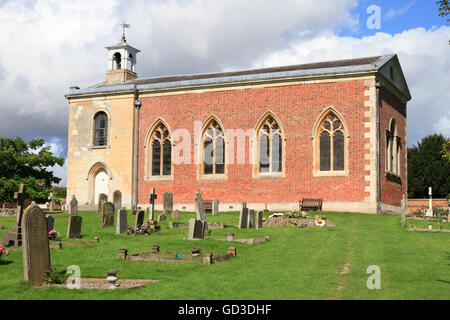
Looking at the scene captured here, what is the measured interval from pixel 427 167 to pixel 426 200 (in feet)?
19.5

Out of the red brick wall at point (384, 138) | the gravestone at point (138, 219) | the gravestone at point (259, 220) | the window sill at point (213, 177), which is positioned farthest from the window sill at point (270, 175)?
the gravestone at point (138, 219)

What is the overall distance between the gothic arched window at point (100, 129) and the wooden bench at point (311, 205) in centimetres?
1527

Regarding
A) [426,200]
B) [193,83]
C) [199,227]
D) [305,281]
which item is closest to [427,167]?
[426,200]

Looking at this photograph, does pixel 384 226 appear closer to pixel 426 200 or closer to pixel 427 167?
pixel 426 200

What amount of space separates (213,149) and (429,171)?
26634 millimetres

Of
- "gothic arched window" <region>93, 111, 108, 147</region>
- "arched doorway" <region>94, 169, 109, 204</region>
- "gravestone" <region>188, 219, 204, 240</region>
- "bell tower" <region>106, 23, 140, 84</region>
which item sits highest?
"bell tower" <region>106, 23, 140, 84</region>

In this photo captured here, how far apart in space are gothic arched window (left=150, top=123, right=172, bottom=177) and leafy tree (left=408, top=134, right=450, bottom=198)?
89.3 ft

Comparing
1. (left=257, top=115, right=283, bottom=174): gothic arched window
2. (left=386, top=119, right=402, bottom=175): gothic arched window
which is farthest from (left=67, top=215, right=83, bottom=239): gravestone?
(left=386, top=119, right=402, bottom=175): gothic arched window

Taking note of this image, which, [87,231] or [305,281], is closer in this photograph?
[305,281]

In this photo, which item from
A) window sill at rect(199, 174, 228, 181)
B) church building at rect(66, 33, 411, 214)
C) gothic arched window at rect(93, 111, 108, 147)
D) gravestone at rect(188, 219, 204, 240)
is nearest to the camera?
gravestone at rect(188, 219, 204, 240)

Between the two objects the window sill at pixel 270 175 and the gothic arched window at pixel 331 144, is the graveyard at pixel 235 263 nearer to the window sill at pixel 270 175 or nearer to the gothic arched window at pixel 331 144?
the gothic arched window at pixel 331 144

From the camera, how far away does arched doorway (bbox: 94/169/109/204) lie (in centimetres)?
3712

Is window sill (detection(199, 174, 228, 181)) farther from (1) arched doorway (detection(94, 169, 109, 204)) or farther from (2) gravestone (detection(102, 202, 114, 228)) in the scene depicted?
(2) gravestone (detection(102, 202, 114, 228))

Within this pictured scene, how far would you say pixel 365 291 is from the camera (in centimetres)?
962
